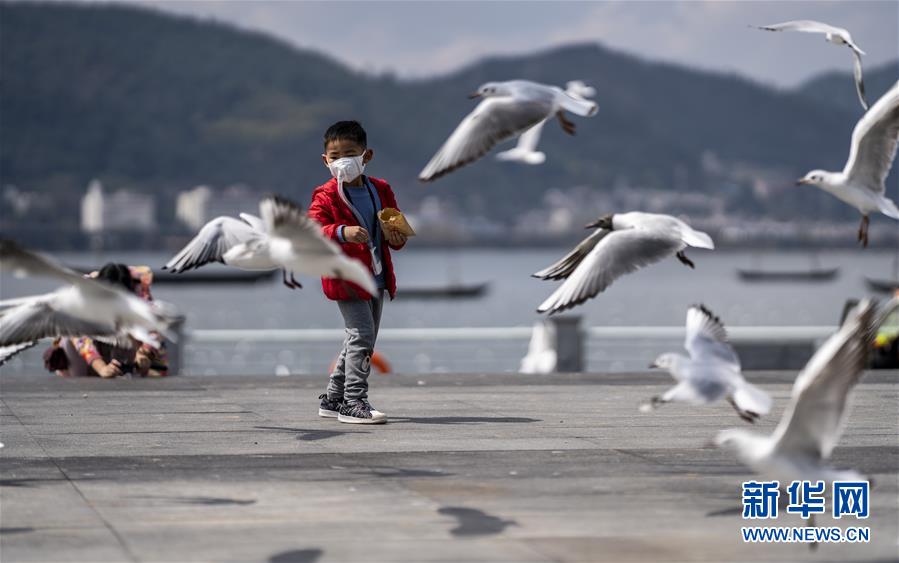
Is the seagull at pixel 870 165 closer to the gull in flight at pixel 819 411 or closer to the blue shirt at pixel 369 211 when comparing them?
the blue shirt at pixel 369 211

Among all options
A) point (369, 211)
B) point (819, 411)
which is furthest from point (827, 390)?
point (369, 211)

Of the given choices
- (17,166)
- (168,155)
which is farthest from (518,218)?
(17,166)

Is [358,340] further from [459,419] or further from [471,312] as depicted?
[471,312]

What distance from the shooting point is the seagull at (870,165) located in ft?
25.6

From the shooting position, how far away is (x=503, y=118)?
7.95 metres

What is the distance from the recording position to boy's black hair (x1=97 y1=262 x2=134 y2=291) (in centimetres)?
1062

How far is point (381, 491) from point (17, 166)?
629 feet

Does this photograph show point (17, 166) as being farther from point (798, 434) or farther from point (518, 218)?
point (798, 434)

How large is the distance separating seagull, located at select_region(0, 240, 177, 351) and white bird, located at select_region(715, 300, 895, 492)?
2633 mm

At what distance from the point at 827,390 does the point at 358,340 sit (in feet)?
13.8

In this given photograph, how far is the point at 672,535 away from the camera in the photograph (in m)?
5.57

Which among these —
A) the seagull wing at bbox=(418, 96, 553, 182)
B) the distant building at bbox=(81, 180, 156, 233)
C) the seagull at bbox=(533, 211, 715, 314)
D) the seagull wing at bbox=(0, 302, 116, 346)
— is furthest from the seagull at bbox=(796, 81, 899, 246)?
the distant building at bbox=(81, 180, 156, 233)

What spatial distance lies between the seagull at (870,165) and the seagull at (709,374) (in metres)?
1.54

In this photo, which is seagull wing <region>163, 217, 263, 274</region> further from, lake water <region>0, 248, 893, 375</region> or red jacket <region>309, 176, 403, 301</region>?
lake water <region>0, 248, 893, 375</region>
